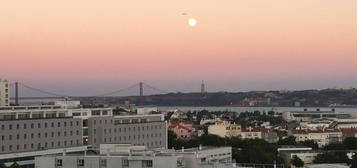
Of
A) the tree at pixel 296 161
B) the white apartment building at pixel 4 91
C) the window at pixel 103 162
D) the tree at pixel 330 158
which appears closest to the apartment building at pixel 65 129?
the tree at pixel 296 161

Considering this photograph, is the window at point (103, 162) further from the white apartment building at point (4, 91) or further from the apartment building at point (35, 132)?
the white apartment building at point (4, 91)

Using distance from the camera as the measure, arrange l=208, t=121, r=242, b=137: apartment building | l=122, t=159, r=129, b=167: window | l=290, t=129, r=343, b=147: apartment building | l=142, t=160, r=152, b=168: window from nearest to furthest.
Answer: l=142, t=160, r=152, b=168: window → l=122, t=159, r=129, b=167: window → l=290, t=129, r=343, b=147: apartment building → l=208, t=121, r=242, b=137: apartment building

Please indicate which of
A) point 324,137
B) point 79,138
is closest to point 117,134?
point 79,138

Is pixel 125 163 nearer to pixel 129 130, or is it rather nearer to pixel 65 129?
pixel 65 129

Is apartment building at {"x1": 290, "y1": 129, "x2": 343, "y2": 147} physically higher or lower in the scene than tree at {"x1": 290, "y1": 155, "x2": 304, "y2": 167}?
higher

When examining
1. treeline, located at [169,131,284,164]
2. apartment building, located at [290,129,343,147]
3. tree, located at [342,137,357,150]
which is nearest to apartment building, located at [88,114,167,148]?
treeline, located at [169,131,284,164]

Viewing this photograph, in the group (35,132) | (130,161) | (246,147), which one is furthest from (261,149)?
(130,161)

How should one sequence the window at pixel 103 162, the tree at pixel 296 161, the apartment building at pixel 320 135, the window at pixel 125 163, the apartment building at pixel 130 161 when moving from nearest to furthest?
the apartment building at pixel 130 161 → the window at pixel 125 163 → the window at pixel 103 162 → the tree at pixel 296 161 → the apartment building at pixel 320 135

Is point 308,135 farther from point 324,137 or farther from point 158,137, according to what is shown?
point 158,137

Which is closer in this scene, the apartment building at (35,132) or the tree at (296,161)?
the apartment building at (35,132)

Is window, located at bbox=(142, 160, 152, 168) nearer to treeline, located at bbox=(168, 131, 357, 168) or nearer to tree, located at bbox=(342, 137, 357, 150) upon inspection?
treeline, located at bbox=(168, 131, 357, 168)

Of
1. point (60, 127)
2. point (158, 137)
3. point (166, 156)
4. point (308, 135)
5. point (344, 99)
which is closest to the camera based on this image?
point (166, 156)
